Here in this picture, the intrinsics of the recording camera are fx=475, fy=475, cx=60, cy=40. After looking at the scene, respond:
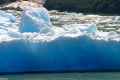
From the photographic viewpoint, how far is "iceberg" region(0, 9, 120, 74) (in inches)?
328

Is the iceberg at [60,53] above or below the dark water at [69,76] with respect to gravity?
above

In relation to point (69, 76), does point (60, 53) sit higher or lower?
higher

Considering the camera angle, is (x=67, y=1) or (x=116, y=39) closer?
(x=116, y=39)

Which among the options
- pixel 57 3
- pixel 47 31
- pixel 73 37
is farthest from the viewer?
pixel 57 3

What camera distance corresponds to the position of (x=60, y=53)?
8367 mm

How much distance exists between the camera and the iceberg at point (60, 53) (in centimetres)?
833

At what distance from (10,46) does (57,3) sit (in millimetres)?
34455

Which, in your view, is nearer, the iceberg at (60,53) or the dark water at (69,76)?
the dark water at (69,76)

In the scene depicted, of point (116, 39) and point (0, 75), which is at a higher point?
point (116, 39)

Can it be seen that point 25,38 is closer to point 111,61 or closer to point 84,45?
→ point 84,45

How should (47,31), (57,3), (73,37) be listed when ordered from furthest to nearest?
(57,3) < (47,31) < (73,37)

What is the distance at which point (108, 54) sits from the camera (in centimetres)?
837

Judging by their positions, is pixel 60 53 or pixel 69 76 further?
pixel 60 53

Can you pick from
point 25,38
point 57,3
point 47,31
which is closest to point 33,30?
point 47,31
